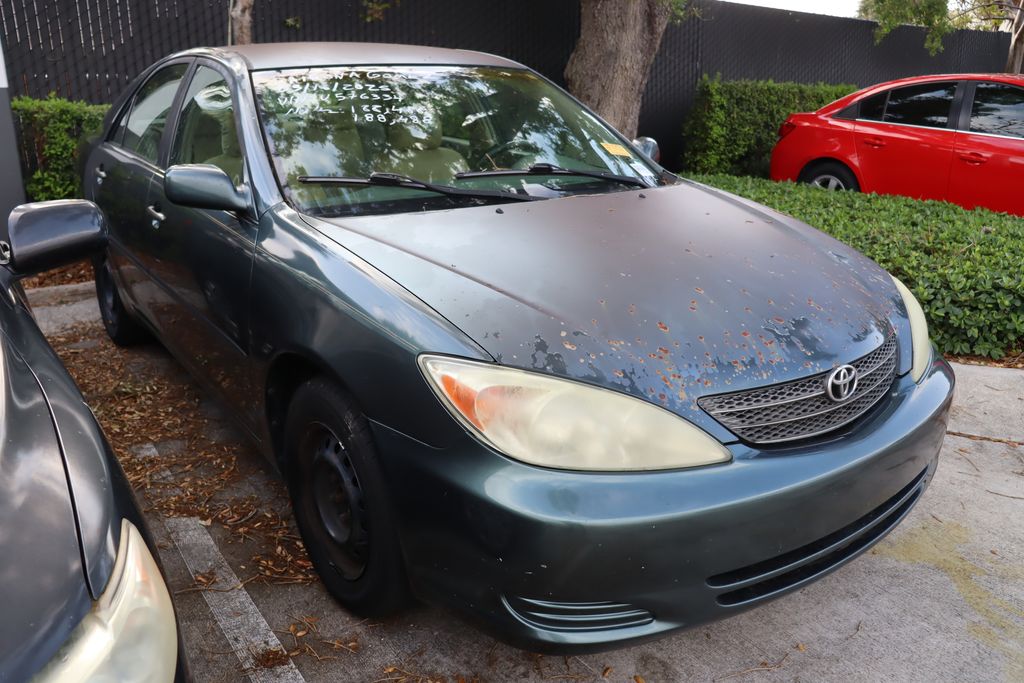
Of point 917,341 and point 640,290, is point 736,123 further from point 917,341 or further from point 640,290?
point 640,290

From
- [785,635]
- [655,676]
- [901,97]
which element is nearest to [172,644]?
[655,676]

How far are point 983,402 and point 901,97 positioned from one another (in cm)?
465

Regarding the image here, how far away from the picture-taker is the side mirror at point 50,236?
2125 mm

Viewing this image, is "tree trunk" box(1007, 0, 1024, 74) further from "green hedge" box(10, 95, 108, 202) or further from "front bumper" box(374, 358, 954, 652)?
"front bumper" box(374, 358, 954, 652)

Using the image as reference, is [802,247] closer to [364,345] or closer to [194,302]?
[364,345]

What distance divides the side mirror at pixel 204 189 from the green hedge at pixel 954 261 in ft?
12.5

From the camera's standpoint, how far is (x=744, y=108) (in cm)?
1102

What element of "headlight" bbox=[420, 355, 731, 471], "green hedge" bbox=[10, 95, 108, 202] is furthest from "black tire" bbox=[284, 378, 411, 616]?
"green hedge" bbox=[10, 95, 108, 202]

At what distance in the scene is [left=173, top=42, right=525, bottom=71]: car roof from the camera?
10.7 ft

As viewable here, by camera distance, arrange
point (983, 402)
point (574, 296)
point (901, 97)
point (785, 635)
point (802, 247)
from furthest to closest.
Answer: point (901, 97) < point (983, 402) < point (802, 247) < point (785, 635) < point (574, 296)

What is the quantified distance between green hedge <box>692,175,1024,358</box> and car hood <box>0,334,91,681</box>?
182 inches

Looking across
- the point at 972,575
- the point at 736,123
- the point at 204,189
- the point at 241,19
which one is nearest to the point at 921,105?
the point at 736,123

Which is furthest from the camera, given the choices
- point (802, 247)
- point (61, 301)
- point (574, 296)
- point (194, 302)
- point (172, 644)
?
point (61, 301)

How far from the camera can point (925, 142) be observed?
768cm
